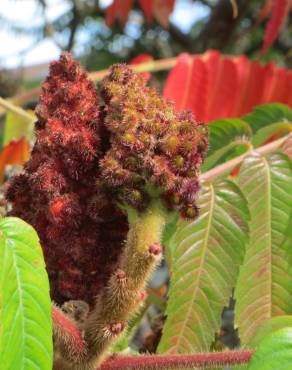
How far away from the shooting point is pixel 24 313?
2.36ft

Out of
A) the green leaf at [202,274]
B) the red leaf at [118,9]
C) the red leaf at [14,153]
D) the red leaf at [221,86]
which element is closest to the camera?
the green leaf at [202,274]

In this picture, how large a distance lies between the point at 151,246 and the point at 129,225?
2.5 inches

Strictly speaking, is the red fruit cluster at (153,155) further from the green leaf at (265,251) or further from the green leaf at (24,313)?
the green leaf at (265,251)

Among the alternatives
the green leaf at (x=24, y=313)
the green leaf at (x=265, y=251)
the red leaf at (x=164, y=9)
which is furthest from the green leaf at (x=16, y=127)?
the red leaf at (x=164, y=9)

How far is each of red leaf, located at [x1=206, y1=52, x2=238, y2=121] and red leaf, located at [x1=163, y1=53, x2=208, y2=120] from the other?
2.9 inches

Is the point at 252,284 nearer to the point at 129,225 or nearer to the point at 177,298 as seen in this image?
the point at 177,298

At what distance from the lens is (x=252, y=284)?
1091 millimetres

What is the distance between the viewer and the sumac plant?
2.46 ft

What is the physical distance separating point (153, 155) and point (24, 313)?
0.80 ft

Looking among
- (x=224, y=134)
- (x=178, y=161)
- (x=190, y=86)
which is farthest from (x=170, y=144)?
(x=190, y=86)

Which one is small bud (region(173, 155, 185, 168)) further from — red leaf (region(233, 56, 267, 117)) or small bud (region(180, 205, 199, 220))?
red leaf (region(233, 56, 267, 117))

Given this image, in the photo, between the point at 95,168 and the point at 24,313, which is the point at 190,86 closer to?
the point at 95,168

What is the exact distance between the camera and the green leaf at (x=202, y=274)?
1.04m

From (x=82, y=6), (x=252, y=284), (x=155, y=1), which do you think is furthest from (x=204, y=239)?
(x=82, y=6)
